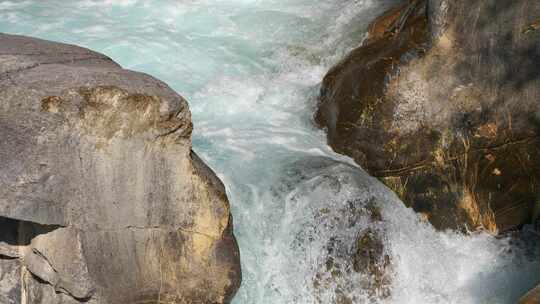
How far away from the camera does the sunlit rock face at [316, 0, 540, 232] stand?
5.18 m

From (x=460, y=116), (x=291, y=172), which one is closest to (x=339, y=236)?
(x=291, y=172)

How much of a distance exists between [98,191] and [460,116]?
302 cm

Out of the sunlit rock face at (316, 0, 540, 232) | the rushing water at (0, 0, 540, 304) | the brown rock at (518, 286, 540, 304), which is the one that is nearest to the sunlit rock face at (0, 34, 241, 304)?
the rushing water at (0, 0, 540, 304)

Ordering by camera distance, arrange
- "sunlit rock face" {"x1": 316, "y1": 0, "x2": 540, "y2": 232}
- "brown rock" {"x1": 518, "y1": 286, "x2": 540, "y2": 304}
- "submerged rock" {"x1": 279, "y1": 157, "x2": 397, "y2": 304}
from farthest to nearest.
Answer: "sunlit rock face" {"x1": 316, "y1": 0, "x2": 540, "y2": 232}, "submerged rock" {"x1": 279, "y1": 157, "x2": 397, "y2": 304}, "brown rock" {"x1": 518, "y1": 286, "x2": 540, "y2": 304}

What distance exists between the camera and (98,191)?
4.10m

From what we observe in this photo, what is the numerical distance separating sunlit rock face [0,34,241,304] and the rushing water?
58 centimetres

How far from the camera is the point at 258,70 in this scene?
7426mm

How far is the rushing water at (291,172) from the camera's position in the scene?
496 centimetres

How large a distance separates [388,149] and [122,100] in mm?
2483

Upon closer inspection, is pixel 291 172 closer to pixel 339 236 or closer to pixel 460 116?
pixel 339 236

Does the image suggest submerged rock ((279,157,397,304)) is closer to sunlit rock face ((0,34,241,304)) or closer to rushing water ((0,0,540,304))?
rushing water ((0,0,540,304))

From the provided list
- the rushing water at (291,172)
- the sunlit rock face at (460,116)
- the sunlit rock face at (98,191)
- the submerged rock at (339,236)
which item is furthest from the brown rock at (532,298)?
the sunlit rock face at (98,191)

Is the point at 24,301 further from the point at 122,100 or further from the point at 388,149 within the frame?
the point at 388,149

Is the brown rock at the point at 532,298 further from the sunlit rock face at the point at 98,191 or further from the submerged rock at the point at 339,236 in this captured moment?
the sunlit rock face at the point at 98,191
